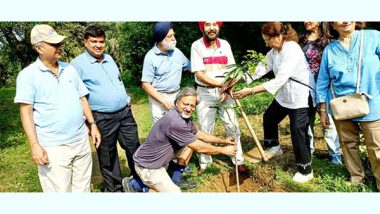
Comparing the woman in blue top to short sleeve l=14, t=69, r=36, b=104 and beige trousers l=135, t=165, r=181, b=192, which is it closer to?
beige trousers l=135, t=165, r=181, b=192

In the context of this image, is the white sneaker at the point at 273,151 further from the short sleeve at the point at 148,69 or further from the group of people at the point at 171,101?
the short sleeve at the point at 148,69

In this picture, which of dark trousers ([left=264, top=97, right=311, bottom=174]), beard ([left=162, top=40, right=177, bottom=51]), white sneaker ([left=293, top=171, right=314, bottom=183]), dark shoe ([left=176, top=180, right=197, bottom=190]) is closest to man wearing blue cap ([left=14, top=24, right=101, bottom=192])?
beard ([left=162, top=40, right=177, bottom=51])

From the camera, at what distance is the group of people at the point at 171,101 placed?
2.98m

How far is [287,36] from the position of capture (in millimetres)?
3703

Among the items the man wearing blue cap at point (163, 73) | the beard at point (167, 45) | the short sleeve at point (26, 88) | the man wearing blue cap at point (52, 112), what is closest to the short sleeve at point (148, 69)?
the man wearing blue cap at point (163, 73)

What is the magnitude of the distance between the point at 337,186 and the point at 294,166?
68cm

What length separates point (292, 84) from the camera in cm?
377

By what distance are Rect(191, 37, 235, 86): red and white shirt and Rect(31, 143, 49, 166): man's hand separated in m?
1.82

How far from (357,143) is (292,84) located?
0.84m

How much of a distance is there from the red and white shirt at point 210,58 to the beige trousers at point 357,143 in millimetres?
1316

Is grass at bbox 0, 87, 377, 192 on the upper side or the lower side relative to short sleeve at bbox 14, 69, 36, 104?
lower

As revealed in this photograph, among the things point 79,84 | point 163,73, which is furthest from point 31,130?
point 163,73

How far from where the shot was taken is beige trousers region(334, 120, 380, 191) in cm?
335

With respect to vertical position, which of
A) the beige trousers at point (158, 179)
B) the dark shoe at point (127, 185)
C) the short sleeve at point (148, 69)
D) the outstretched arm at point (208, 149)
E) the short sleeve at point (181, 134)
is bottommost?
the dark shoe at point (127, 185)
